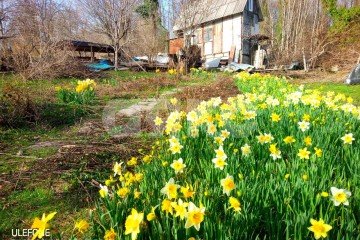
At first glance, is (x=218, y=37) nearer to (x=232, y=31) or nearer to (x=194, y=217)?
(x=232, y=31)

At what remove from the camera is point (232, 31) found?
26406 millimetres

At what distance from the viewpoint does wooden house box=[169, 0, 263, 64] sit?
25.5 m

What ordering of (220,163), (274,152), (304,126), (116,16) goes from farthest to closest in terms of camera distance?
(116,16) → (304,126) → (274,152) → (220,163)

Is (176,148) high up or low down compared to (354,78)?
down

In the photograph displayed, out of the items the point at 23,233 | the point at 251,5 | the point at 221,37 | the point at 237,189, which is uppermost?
the point at 251,5

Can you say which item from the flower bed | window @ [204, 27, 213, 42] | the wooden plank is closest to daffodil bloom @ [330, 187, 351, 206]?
the flower bed

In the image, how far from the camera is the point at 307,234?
1450 mm

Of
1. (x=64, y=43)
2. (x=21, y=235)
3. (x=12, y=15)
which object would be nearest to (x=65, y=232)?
(x=21, y=235)

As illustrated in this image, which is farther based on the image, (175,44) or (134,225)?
(175,44)

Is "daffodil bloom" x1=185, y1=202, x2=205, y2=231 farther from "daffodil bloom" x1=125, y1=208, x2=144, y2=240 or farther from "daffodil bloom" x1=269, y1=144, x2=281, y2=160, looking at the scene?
"daffodil bloom" x1=269, y1=144, x2=281, y2=160

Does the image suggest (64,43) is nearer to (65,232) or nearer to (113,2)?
(113,2)

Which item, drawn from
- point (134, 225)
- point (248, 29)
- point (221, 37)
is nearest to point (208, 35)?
point (221, 37)

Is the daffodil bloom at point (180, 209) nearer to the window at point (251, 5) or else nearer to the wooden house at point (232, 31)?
the wooden house at point (232, 31)

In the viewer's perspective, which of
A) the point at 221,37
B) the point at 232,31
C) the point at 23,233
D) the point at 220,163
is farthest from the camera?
the point at 221,37
